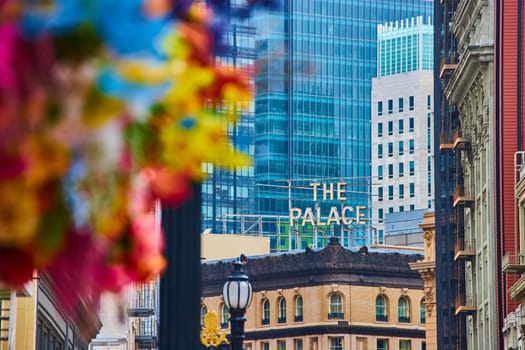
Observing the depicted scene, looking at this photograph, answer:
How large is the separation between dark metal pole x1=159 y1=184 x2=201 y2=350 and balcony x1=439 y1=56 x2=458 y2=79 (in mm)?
98025

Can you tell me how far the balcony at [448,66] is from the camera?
107562 mm

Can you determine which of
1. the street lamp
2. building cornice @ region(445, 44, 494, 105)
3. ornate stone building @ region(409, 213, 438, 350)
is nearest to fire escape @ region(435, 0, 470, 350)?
building cornice @ region(445, 44, 494, 105)

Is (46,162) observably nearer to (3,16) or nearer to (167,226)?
(3,16)

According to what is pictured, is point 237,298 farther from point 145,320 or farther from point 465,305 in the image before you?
point 145,320

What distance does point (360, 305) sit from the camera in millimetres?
165875

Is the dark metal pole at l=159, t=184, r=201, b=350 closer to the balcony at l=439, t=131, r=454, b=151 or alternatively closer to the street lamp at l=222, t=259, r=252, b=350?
the street lamp at l=222, t=259, r=252, b=350

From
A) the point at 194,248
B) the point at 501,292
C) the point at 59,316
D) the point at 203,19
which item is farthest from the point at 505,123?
the point at 203,19

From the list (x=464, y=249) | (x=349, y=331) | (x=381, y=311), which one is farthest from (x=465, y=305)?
(x=381, y=311)

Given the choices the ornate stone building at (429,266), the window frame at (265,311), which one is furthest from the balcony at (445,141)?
the window frame at (265,311)

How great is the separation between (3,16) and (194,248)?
21.2 feet

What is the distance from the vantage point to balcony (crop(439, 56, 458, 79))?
108m

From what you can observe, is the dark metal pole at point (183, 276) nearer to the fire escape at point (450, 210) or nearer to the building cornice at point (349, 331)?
the fire escape at point (450, 210)

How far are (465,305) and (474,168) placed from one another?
25.5 feet

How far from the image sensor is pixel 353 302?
543 feet
